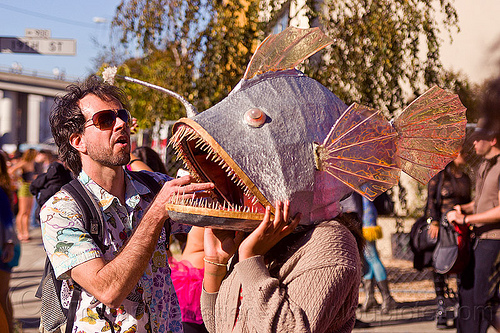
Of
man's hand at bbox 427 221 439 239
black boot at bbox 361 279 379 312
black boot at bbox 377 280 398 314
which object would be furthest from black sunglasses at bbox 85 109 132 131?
black boot at bbox 361 279 379 312

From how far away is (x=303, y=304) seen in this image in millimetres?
1577

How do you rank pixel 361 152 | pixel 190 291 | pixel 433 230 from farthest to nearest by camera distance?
pixel 433 230 < pixel 190 291 < pixel 361 152

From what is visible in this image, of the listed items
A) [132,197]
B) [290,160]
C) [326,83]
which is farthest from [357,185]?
[326,83]

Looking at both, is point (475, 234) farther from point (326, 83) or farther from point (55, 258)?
point (55, 258)

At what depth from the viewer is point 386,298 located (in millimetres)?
6109

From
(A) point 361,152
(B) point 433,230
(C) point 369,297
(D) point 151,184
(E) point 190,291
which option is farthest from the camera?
(C) point 369,297

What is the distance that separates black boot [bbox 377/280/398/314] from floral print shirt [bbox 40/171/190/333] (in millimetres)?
4206

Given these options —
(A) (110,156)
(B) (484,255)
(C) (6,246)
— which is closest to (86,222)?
(A) (110,156)

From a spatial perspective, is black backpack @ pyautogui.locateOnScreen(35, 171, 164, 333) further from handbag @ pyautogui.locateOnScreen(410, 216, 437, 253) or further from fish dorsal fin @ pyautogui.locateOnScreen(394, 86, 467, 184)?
handbag @ pyautogui.locateOnScreen(410, 216, 437, 253)

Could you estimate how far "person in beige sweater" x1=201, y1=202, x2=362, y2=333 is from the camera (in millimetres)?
1573

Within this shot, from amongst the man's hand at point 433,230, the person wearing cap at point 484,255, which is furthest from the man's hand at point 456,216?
the man's hand at point 433,230

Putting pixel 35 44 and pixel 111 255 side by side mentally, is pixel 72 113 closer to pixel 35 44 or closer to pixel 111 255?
pixel 111 255

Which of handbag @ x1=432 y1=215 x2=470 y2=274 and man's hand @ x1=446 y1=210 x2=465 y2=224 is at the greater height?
man's hand @ x1=446 y1=210 x2=465 y2=224

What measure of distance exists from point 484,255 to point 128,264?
3.45 metres
